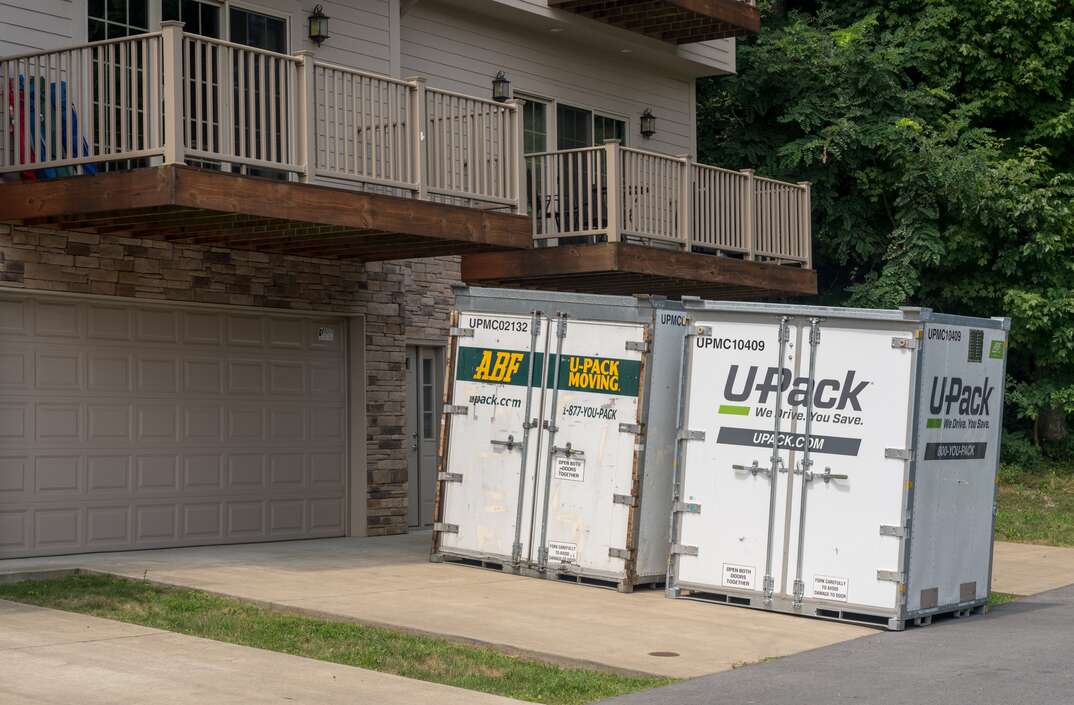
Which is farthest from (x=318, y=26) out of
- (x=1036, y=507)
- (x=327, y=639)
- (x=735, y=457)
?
(x=1036, y=507)

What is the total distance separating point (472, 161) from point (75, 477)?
4.97 m

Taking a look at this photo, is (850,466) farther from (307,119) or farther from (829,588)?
(307,119)

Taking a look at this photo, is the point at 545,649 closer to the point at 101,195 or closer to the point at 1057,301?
the point at 101,195

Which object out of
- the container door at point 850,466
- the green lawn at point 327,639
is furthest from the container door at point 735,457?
the green lawn at point 327,639

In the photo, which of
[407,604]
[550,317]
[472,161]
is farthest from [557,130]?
[407,604]

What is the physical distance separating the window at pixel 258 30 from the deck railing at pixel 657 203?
323 cm

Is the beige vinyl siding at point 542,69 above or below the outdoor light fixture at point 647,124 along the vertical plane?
above

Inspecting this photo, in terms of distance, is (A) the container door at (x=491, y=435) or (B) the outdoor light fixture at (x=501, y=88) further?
(B) the outdoor light fixture at (x=501, y=88)

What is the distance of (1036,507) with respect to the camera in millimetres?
21078

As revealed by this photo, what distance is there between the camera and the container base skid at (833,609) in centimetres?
1069

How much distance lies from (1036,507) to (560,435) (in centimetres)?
1136

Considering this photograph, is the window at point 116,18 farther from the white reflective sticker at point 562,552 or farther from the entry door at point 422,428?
the white reflective sticker at point 562,552

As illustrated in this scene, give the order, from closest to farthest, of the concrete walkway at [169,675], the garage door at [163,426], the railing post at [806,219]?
1. the concrete walkway at [169,675]
2. the garage door at [163,426]
3. the railing post at [806,219]

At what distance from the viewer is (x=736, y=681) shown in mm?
8445
